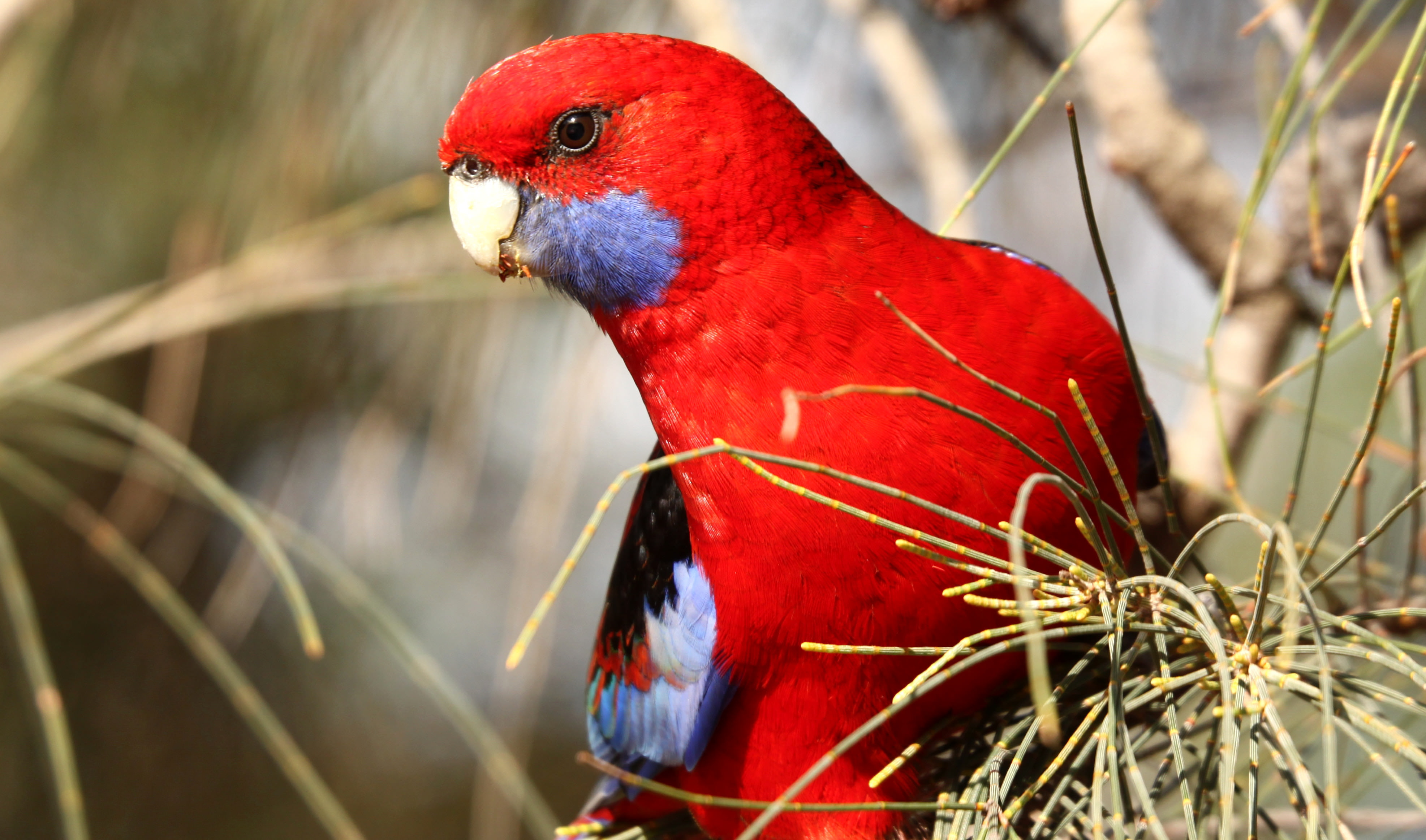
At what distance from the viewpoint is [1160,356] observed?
2.83ft

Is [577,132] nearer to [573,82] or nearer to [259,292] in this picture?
[573,82]

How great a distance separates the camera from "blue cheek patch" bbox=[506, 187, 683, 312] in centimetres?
71

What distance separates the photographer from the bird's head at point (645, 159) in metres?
0.70

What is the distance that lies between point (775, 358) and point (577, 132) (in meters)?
0.22

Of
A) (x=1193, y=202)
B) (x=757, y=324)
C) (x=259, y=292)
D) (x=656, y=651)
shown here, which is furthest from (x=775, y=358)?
(x=259, y=292)

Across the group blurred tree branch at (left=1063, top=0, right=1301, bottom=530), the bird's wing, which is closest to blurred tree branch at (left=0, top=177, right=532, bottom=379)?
the bird's wing

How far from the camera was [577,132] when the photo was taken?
0.73 meters

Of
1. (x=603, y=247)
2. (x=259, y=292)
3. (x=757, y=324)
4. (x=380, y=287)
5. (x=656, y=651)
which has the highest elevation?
(x=259, y=292)

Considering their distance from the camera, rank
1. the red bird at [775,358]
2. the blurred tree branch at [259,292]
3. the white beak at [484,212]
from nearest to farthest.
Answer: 1. the red bird at [775,358]
2. the white beak at [484,212]
3. the blurred tree branch at [259,292]

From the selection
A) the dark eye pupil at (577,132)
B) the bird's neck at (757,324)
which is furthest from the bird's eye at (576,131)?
the bird's neck at (757,324)

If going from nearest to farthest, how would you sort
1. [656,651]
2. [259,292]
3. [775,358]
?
[775,358] < [656,651] < [259,292]

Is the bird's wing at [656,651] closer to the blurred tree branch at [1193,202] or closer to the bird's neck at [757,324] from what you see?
the bird's neck at [757,324]

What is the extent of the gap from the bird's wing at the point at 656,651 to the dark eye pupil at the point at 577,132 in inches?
9.5

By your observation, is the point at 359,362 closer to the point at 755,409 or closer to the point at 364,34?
the point at 364,34
